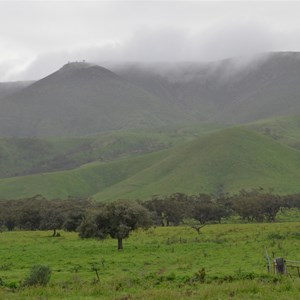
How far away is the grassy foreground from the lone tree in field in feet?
7.07

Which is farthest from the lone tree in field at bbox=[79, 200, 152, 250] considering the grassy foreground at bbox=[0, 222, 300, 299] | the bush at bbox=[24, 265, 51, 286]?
the bush at bbox=[24, 265, 51, 286]

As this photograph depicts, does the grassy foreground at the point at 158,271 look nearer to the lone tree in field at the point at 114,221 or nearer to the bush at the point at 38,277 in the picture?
the bush at the point at 38,277

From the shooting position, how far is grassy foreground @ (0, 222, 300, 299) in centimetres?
2367

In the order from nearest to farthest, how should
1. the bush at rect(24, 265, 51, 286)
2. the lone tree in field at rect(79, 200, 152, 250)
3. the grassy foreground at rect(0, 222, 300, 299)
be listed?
the grassy foreground at rect(0, 222, 300, 299), the bush at rect(24, 265, 51, 286), the lone tree in field at rect(79, 200, 152, 250)

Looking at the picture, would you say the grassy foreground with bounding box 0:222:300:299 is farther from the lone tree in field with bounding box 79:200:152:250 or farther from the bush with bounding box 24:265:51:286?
the lone tree in field with bounding box 79:200:152:250

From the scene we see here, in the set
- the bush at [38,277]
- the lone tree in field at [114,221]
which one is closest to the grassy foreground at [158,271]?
the bush at [38,277]

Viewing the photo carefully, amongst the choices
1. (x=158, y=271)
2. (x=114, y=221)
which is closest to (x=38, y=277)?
(x=158, y=271)

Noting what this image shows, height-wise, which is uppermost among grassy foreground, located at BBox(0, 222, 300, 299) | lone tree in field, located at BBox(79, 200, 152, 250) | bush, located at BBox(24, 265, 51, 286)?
lone tree in field, located at BBox(79, 200, 152, 250)

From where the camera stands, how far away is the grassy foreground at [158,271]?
23.7 m

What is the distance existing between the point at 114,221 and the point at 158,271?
79.1 ft

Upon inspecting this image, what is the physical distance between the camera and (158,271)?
122ft

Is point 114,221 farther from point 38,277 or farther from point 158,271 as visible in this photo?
point 38,277

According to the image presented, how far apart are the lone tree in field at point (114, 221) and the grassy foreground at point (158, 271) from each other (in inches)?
84.8

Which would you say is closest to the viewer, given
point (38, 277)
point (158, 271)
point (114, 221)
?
point (38, 277)
